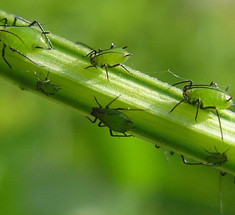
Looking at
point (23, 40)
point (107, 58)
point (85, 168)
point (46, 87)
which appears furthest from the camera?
point (85, 168)

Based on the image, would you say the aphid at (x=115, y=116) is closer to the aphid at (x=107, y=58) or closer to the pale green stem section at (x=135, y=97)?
the pale green stem section at (x=135, y=97)

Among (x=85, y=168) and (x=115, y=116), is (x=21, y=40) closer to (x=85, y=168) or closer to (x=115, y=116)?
(x=115, y=116)

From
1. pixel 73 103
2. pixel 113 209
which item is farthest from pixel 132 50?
pixel 73 103

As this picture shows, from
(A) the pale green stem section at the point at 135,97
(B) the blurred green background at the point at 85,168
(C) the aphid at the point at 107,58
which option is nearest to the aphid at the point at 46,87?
(A) the pale green stem section at the point at 135,97

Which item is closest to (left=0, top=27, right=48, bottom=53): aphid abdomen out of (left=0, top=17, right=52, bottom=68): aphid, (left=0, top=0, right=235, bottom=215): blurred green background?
(left=0, top=17, right=52, bottom=68): aphid

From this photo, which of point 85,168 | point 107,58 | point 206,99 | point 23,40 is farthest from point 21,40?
point 85,168
